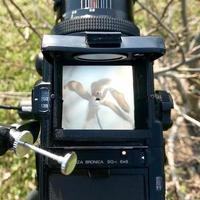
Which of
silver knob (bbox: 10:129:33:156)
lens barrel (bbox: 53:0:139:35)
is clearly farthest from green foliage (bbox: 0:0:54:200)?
silver knob (bbox: 10:129:33:156)

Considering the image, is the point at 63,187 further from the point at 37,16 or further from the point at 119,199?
the point at 37,16

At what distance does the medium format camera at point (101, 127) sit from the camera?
3.88 ft

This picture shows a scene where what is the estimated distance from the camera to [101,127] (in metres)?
1.20

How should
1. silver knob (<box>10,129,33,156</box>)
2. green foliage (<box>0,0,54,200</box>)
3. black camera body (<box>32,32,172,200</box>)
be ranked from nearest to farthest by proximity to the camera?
silver knob (<box>10,129,33,156</box>) < black camera body (<box>32,32,172,200</box>) < green foliage (<box>0,0,54,200</box>)

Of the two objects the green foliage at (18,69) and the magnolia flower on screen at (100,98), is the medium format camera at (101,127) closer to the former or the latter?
the magnolia flower on screen at (100,98)

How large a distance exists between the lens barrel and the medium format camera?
91 mm

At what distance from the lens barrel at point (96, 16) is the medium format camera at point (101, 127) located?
0.09 m

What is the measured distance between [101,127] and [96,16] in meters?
0.25

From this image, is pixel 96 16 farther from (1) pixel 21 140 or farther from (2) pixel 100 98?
(1) pixel 21 140

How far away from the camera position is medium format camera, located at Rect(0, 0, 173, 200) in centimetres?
118

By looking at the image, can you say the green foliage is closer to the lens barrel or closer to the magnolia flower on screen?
the lens barrel

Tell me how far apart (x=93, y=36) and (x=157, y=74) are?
960mm

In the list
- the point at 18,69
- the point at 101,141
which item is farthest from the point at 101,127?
the point at 18,69

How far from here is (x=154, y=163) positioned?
1212 millimetres
